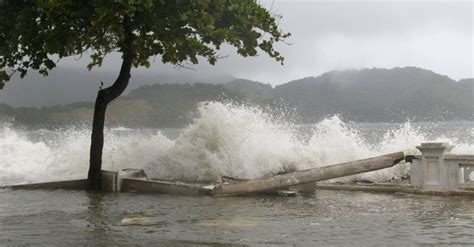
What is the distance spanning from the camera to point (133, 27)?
13648mm

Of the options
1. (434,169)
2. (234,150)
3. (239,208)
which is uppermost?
(234,150)

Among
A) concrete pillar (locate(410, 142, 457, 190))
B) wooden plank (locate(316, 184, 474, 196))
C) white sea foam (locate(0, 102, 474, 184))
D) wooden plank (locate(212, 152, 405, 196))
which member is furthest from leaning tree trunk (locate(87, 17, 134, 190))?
concrete pillar (locate(410, 142, 457, 190))

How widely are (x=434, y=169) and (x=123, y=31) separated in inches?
324

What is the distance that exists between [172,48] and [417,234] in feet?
26.3

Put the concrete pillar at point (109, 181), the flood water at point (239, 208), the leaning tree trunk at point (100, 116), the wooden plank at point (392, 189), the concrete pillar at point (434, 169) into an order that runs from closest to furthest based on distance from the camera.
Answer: the flood water at point (239, 208)
the wooden plank at point (392, 189)
the concrete pillar at point (434, 169)
the concrete pillar at point (109, 181)
the leaning tree trunk at point (100, 116)

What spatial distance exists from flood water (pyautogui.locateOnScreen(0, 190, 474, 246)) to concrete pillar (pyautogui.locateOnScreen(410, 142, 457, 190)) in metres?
0.56

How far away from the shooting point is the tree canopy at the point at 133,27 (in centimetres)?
1247

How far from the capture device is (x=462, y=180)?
12.4 meters

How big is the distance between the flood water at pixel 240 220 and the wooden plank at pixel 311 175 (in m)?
0.31

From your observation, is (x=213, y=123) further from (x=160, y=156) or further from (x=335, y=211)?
(x=335, y=211)

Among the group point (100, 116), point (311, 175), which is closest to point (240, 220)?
point (311, 175)

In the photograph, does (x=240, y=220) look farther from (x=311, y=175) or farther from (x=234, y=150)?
(x=234, y=150)

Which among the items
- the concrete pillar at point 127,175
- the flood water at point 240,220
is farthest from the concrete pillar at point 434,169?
the concrete pillar at point 127,175

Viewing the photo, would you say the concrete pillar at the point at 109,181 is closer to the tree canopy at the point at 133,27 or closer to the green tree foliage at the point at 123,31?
the green tree foliage at the point at 123,31
